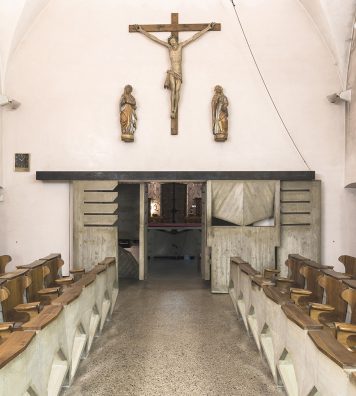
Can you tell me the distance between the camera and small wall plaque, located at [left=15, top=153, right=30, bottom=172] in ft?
22.0

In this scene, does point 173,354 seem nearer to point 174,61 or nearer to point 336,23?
point 174,61

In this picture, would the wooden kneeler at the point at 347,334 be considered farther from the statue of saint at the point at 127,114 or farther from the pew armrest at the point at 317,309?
the statue of saint at the point at 127,114

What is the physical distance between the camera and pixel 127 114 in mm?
6512

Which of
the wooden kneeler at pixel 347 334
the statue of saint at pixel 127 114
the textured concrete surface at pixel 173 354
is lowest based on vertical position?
the textured concrete surface at pixel 173 354

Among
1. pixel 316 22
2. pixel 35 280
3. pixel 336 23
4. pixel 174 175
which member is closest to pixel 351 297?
pixel 35 280

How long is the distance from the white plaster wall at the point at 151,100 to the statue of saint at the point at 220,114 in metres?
0.20

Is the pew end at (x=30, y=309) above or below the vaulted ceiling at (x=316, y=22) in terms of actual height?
below

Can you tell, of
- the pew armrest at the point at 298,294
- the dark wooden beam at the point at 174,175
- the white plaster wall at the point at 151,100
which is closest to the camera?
the pew armrest at the point at 298,294

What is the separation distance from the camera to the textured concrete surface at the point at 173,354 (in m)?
3.00

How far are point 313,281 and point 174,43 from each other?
15.6ft

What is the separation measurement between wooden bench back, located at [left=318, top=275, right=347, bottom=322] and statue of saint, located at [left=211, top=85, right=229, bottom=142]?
352 centimetres

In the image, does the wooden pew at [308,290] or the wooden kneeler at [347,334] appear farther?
A: the wooden pew at [308,290]

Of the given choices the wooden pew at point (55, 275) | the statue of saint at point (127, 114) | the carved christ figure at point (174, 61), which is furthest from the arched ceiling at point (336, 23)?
the wooden pew at point (55, 275)

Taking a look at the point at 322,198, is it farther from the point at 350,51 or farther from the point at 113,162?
the point at 113,162
